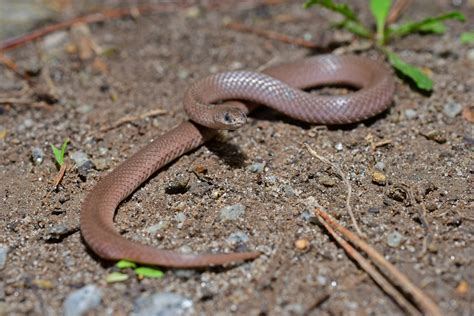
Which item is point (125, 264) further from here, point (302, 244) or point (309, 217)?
point (309, 217)

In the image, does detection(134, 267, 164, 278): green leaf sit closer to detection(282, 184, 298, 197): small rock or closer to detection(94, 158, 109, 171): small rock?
detection(282, 184, 298, 197): small rock

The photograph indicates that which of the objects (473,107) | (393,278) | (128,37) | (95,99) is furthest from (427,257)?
(128,37)

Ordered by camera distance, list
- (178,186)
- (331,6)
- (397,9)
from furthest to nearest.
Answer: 1. (397,9)
2. (331,6)
3. (178,186)

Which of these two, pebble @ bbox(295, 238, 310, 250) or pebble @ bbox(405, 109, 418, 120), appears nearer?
pebble @ bbox(295, 238, 310, 250)

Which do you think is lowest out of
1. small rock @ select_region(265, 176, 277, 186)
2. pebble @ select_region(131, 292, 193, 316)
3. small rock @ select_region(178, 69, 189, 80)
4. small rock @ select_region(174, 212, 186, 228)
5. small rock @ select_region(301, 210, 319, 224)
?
pebble @ select_region(131, 292, 193, 316)

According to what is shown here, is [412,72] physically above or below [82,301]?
above

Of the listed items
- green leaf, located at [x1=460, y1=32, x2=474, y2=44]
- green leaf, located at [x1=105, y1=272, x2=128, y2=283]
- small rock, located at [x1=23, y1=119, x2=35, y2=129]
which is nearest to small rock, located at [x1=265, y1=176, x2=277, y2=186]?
green leaf, located at [x1=105, y1=272, x2=128, y2=283]

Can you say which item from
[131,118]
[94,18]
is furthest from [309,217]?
[94,18]
